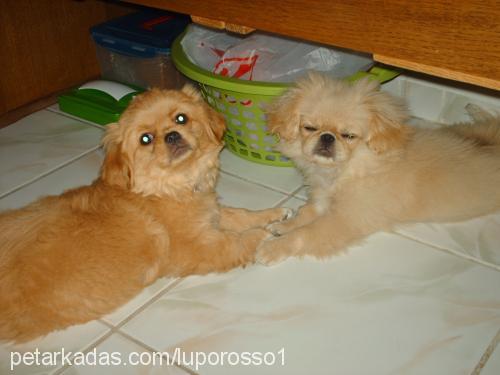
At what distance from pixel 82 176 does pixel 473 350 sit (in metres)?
1.95

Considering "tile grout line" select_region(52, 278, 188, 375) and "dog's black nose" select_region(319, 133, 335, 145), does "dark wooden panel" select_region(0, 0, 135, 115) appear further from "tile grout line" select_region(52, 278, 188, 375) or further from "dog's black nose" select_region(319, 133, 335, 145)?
"dog's black nose" select_region(319, 133, 335, 145)

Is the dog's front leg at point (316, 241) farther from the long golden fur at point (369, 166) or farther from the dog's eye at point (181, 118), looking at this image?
the dog's eye at point (181, 118)

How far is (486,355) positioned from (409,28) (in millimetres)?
1046

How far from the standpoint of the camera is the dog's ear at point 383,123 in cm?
186

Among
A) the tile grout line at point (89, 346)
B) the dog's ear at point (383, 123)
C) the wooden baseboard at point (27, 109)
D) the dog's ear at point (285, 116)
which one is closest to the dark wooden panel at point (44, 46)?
the wooden baseboard at point (27, 109)

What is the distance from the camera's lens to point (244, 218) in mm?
2172

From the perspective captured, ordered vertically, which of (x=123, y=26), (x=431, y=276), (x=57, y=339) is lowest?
(x=57, y=339)

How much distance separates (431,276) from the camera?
186 cm

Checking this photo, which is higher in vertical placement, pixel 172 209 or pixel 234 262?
pixel 172 209

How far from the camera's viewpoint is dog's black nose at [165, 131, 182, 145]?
1828mm

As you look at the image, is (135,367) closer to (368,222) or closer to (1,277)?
(1,277)

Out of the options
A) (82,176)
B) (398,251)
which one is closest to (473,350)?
(398,251)

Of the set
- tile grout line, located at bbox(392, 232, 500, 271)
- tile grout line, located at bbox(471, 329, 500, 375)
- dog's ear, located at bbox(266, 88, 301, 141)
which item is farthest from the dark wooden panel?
tile grout line, located at bbox(471, 329, 500, 375)

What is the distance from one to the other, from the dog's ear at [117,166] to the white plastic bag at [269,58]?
91 centimetres
